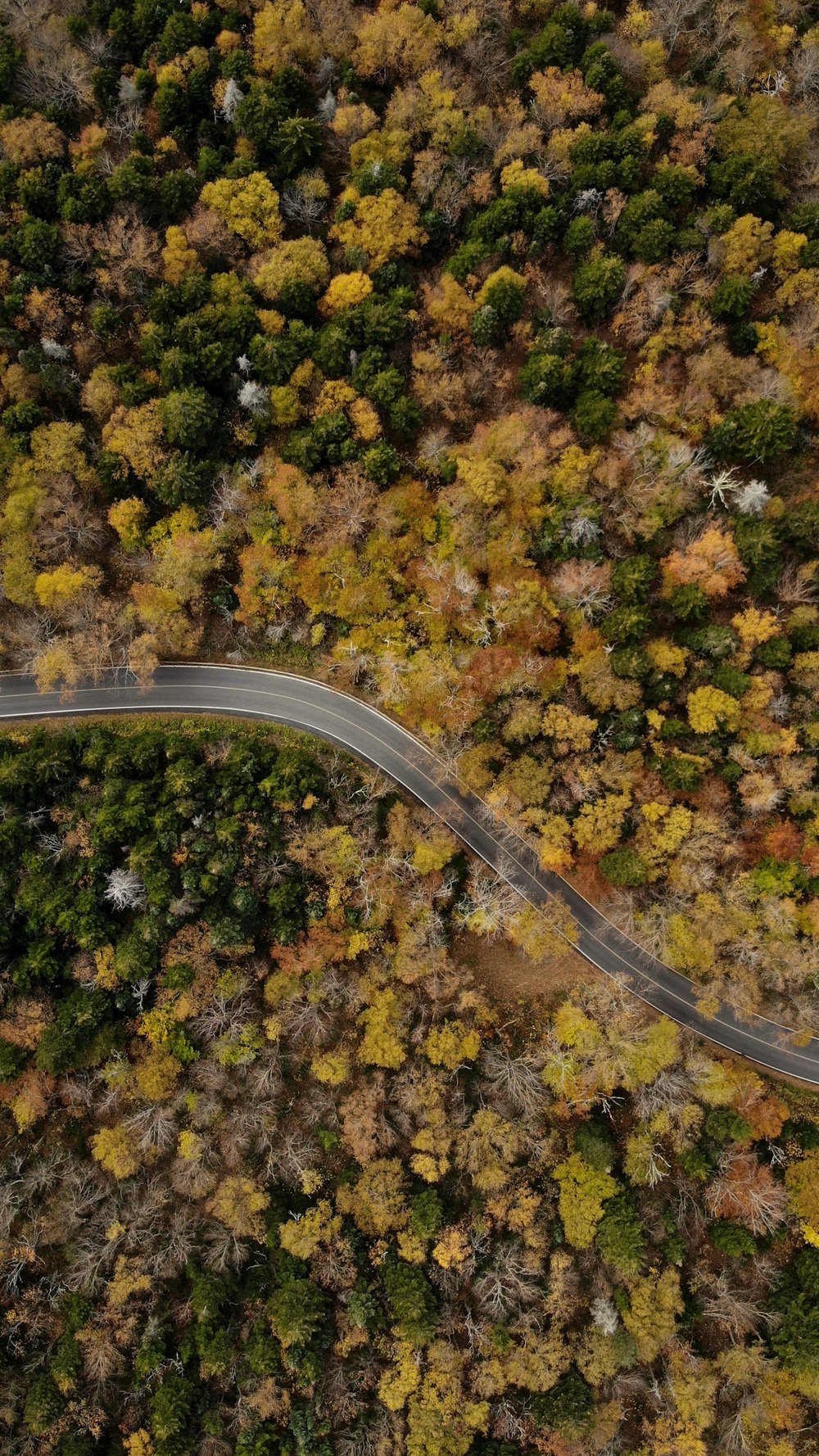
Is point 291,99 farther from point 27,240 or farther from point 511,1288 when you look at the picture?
point 511,1288

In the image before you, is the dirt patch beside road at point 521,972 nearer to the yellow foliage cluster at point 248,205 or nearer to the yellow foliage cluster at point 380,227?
the yellow foliage cluster at point 380,227

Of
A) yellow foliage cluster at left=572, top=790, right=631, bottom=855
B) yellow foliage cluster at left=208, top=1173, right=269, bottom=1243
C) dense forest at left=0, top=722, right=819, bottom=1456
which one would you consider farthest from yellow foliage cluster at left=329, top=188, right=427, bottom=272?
yellow foliage cluster at left=208, top=1173, right=269, bottom=1243

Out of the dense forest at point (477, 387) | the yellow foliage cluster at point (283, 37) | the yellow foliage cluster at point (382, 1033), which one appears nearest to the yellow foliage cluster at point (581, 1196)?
the yellow foliage cluster at point (382, 1033)

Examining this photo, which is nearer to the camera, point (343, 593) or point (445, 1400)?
point (445, 1400)

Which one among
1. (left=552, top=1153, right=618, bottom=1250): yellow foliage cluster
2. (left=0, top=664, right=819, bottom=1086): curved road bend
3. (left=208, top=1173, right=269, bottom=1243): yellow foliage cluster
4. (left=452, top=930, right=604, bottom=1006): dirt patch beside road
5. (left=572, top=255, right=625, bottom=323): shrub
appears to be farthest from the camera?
(left=452, top=930, right=604, bottom=1006): dirt patch beside road

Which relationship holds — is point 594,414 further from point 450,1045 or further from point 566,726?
point 450,1045

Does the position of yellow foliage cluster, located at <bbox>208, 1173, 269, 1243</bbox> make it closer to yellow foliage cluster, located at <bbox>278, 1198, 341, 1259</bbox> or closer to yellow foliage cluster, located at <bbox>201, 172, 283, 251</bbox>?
yellow foliage cluster, located at <bbox>278, 1198, 341, 1259</bbox>

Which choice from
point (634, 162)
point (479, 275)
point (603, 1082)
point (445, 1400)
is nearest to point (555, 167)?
point (634, 162)
